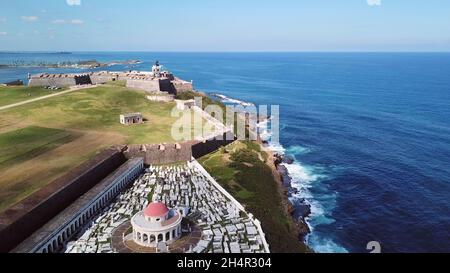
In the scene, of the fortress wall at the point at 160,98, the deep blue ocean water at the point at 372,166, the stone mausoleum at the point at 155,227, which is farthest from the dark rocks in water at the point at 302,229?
the fortress wall at the point at 160,98

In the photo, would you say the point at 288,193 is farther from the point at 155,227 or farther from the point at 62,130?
the point at 62,130

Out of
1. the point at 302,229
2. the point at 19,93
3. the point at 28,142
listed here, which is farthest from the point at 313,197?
the point at 19,93

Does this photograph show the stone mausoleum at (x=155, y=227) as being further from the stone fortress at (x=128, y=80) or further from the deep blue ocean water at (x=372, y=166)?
the stone fortress at (x=128, y=80)

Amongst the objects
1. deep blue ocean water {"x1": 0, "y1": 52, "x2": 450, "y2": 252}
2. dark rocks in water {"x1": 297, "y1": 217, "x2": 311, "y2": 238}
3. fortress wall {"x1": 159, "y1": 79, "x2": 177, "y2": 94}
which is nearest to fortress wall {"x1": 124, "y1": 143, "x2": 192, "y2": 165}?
deep blue ocean water {"x1": 0, "y1": 52, "x2": 450, "y2": 252}
